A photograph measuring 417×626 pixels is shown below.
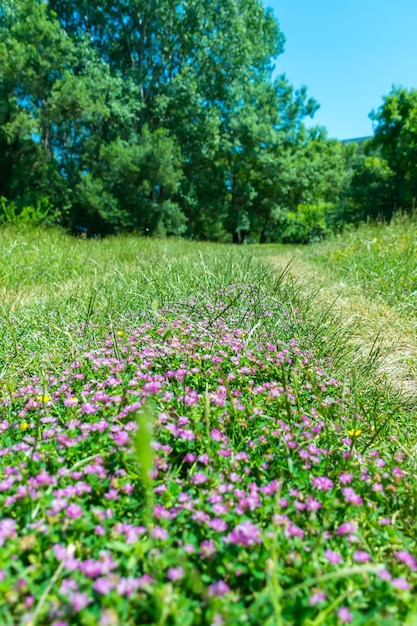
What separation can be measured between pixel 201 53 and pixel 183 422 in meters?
23.6

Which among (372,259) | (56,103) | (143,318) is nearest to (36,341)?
(143,318)

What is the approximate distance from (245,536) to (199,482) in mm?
240

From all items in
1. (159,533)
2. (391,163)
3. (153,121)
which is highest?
(153,121)

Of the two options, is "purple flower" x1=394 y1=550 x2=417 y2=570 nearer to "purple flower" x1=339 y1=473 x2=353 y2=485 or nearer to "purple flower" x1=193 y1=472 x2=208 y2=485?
"purple flower" x1=339 y1=473 x2=353 y2=485

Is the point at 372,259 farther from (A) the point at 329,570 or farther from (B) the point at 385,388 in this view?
(A) the point at 329,570

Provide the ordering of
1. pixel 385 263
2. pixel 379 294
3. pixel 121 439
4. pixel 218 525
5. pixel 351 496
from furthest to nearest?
pixel 385 263 < pixel 379 294 < pixel 121 439 < pixel 351 496 < pixel 218 525

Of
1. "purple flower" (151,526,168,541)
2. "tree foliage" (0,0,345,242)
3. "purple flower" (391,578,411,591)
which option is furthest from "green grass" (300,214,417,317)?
"tree foliage" (0,0,345,242)

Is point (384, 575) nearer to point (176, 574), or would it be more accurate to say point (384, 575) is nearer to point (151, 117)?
point (176, 574)

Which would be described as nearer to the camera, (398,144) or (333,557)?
(333,557)

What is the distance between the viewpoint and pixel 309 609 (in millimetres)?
781

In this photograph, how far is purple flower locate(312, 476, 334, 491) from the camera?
113 centimetres

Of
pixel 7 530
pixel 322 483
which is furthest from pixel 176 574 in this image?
pixel 322 483

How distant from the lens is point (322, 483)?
3.75ft

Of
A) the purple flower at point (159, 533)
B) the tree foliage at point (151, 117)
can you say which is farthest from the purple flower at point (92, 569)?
the tree foliage at point (151, 117)
